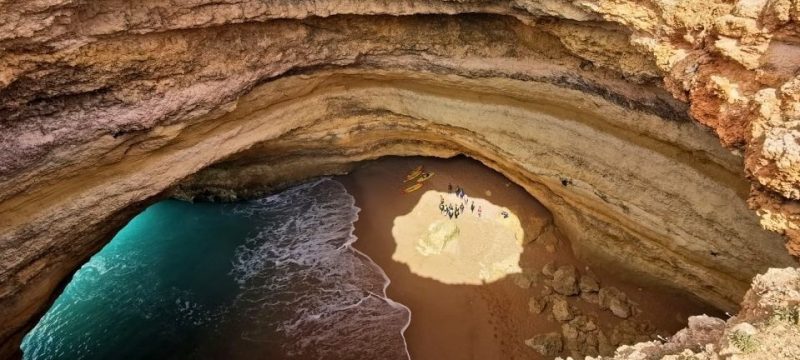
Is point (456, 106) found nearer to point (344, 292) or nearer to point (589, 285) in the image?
point (589, 285)

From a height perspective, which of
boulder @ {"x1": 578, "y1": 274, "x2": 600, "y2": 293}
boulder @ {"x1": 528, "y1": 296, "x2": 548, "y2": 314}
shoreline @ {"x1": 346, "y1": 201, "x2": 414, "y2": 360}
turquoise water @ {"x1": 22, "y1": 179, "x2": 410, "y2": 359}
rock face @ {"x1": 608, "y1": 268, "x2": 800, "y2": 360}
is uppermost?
rock face @ {"x1": 608, "y1": 268, "x2": 800, "y2": 360}

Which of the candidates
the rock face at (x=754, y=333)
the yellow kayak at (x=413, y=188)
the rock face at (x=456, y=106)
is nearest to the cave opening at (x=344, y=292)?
the yellow kayak at (x=413, y=188)

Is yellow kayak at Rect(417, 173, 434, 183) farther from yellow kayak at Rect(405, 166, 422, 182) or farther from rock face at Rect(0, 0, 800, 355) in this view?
rock face at Rect(0, 0, 800, 355)

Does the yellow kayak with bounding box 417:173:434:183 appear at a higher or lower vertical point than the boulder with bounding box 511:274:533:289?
higher

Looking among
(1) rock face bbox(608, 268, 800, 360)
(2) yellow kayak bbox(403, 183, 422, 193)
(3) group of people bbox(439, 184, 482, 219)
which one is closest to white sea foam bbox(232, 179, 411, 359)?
(2) yellow kayak bbox(403, 183, 422, 193)

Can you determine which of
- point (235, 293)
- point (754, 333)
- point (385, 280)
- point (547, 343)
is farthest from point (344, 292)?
point (754, 333)
